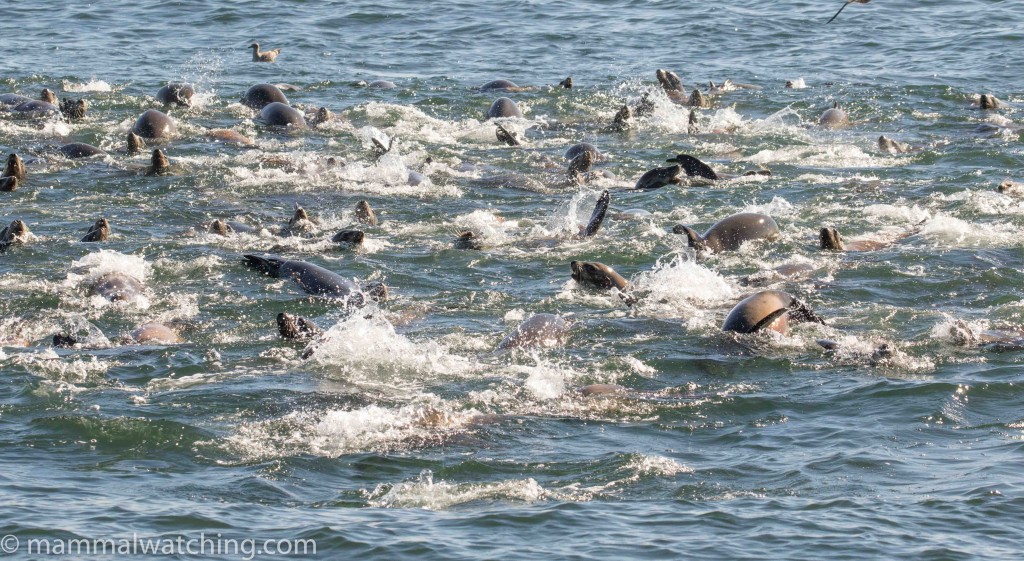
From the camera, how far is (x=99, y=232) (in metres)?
14.1

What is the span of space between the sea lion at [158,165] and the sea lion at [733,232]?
6.72 metres

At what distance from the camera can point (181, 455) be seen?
8664 millimetres

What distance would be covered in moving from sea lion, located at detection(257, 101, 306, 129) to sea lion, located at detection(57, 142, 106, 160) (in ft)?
9.90

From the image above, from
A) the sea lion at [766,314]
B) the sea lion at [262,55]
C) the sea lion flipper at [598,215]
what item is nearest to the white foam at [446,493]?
→ the sea lion at [766,314]

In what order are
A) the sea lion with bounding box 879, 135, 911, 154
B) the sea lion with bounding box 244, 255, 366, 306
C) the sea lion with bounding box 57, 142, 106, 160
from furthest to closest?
the sea lion with bounding box 879, 135, 911, 154, the sea lion with bounding box 57, 142, 106, 160, the sea lion with bounding box 244, 255, 366, 306

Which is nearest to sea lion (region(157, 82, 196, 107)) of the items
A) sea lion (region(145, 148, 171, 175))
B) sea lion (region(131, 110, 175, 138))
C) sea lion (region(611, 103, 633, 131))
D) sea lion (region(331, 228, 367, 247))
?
sea lion (region(131, 110, 175, 138))

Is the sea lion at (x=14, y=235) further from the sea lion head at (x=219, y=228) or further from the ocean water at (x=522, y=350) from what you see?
the sea lion head at (x=219, y=228)

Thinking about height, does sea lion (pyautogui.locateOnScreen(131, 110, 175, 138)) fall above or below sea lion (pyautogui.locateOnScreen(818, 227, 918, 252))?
above

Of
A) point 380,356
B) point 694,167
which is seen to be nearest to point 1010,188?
point 694,167

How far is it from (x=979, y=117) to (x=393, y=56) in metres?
11.7

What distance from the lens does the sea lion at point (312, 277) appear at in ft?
40.4

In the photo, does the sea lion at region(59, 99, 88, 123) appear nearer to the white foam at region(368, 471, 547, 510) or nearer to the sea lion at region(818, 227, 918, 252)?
the sea lion at region(818, 227, 918, 252)

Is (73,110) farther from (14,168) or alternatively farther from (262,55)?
(262,55)

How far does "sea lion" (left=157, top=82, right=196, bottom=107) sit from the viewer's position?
21.9 metres
